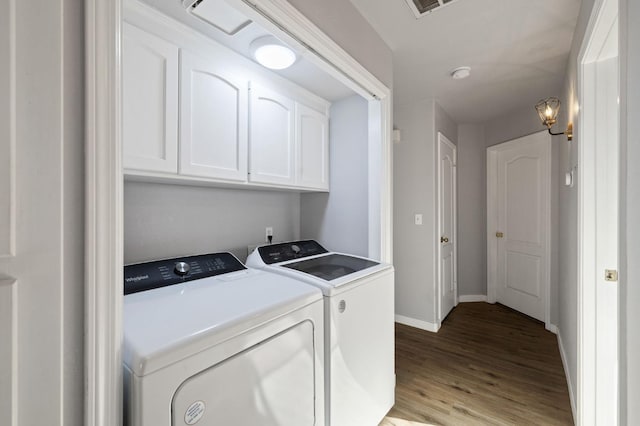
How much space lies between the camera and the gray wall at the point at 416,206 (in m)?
2.95

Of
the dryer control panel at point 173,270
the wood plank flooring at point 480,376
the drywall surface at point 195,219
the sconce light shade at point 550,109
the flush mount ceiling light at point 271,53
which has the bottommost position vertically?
the wood plank flooring at point 480,376

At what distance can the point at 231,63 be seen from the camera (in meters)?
1.55

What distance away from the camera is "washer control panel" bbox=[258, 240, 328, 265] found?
5.85ft

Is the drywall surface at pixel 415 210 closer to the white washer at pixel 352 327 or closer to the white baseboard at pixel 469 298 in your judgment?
the white baseboard at pixel 469 298

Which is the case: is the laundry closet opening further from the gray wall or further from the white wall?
the gray wall

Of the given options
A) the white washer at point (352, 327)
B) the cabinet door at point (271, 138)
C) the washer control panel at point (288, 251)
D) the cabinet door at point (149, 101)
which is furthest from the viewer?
the washer control panel at point (288, 251)

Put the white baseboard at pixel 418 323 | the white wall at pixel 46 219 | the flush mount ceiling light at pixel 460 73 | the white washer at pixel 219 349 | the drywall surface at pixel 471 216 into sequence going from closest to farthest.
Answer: the white wall at pixel 46 219 < the white washer at pixel 219 349 < the flush mount ceiling light at pixel 460 73 < the white baseboard at pixel 418 323 < the drywall surface at pixel 471 216

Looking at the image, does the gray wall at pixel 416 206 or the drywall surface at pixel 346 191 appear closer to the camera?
the drywall surface at pixel 346 191

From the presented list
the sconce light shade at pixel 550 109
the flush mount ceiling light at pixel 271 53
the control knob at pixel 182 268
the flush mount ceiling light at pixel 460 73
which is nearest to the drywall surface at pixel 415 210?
the flush mount ceiling light at pixel 460 73

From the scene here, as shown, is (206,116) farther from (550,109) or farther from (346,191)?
(550,109)

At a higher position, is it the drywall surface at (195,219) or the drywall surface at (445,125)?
the drywall surface at (445,125)

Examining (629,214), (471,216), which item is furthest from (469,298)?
(629,214)

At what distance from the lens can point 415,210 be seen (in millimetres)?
3068

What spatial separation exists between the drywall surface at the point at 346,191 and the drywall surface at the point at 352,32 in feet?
1.01
